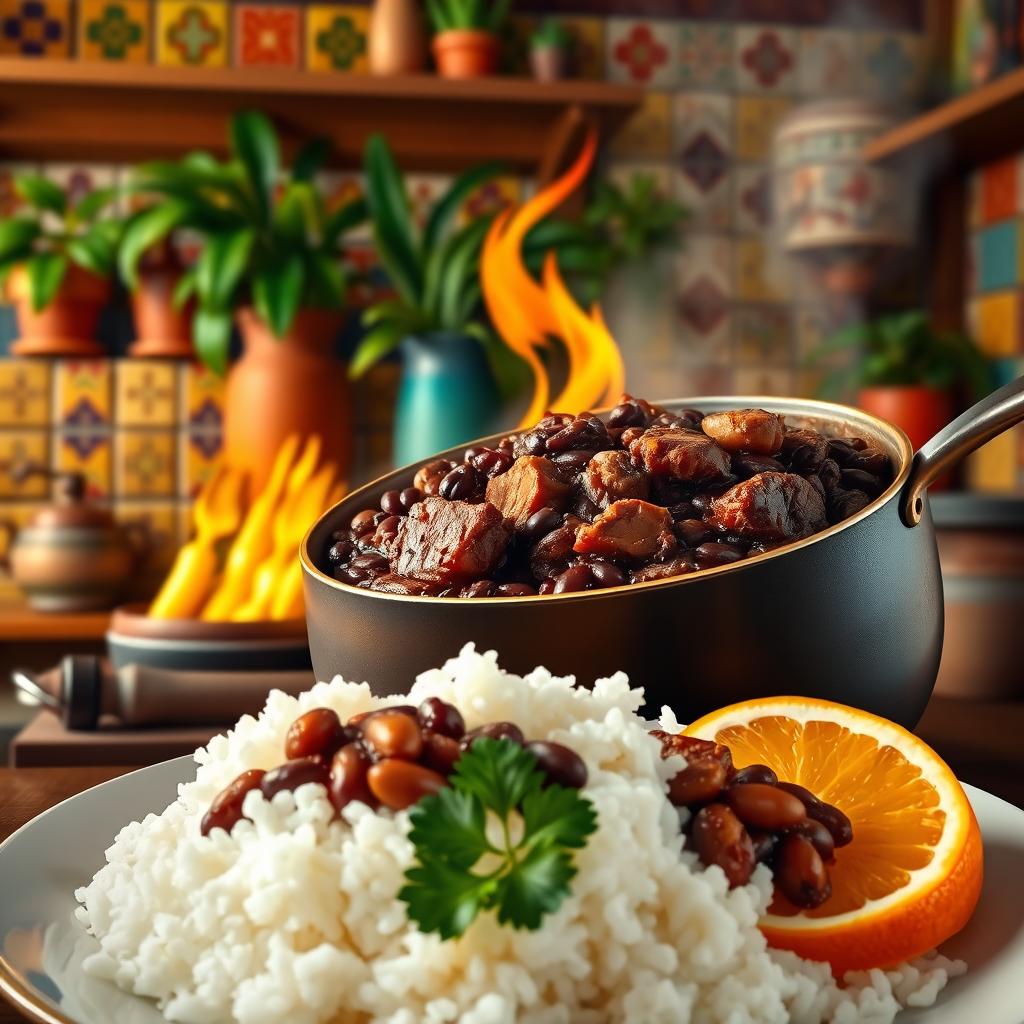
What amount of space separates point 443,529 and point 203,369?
109 inches

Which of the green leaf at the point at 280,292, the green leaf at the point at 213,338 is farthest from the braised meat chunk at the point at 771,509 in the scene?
the green leaf at the point at 213,338

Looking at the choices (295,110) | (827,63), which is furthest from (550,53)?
(827,63)

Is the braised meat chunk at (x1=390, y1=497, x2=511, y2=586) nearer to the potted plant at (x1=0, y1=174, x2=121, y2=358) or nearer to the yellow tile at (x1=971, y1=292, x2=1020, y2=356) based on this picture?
the potted plant at (x1=0, y1=174, x2=121, y2=358)

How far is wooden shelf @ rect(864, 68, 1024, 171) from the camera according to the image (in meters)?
2.70

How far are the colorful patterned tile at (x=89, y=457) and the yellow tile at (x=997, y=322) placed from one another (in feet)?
8.48

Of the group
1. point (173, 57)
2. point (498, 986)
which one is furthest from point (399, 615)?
point (173, 57)

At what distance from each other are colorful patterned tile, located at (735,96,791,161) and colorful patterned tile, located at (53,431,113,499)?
2.11 meters

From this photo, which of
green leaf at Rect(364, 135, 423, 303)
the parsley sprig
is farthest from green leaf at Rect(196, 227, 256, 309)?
the parsley sprig

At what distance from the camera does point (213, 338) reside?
3.12m

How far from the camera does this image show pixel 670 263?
3.58 m

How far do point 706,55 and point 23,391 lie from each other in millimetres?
2284

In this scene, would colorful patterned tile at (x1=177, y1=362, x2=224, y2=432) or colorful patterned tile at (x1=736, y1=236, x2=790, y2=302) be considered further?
colorful patterned tile at (x1=736, y1=236, x2=790, y2=302)

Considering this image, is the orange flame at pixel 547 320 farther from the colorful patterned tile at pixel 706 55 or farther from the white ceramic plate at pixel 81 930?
the white ceramic plate at pixel 81 930

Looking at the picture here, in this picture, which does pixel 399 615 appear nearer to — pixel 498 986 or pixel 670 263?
pixel 498 986
